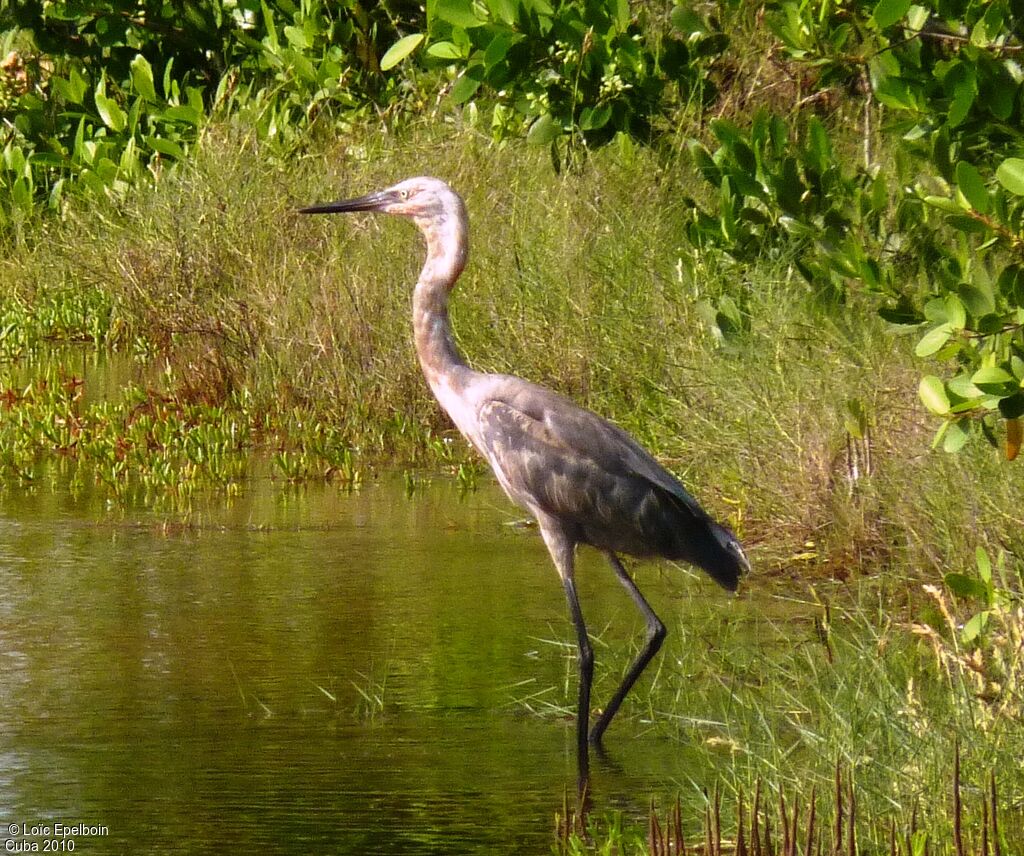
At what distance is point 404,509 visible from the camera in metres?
7.86

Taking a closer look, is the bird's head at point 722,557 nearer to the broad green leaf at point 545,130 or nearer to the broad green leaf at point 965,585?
the broad green leaf at point 965,585

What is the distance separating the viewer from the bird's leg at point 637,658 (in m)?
5.11

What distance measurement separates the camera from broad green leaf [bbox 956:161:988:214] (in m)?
4.15

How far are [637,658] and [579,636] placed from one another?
0.24m

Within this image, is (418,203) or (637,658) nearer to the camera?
(637,658)

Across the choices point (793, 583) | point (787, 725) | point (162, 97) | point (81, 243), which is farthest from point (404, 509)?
point (162, 97)

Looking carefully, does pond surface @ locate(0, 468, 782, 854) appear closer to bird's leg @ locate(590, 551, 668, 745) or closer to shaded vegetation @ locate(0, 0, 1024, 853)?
bird's leg @ locate(590, 551, 668, 745)

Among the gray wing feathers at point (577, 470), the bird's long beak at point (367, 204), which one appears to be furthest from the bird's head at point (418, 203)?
the gray wing feathers at point (577, 470)

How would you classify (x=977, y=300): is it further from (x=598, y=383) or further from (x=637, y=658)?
(x=598, y=383)

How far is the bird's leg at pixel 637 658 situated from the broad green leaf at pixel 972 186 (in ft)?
5.65

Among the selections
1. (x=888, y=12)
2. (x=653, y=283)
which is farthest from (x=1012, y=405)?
(x=653, y=283)

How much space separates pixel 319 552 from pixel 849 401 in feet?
6.79

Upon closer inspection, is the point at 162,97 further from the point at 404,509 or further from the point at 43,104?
the point at 404,509

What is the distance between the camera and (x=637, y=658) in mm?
5539
